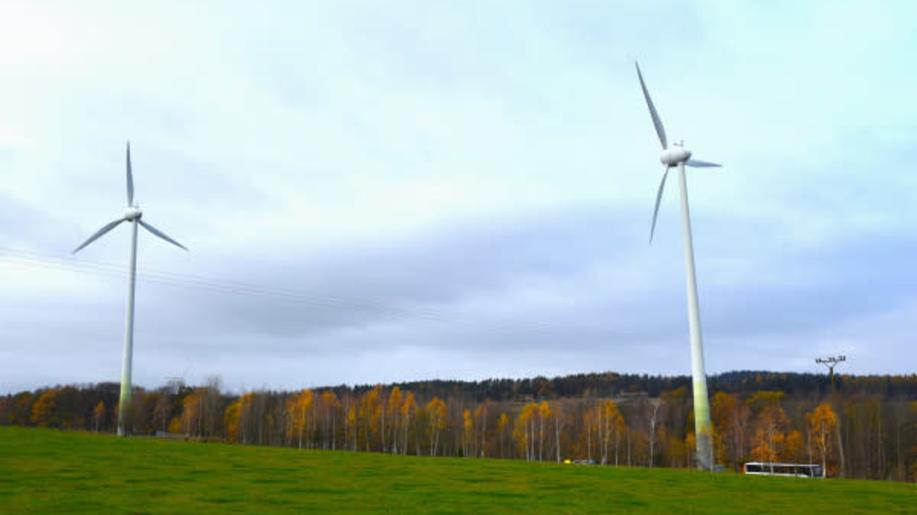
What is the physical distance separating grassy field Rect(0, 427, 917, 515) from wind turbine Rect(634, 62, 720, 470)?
1509 centimetres

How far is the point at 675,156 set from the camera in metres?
70.9

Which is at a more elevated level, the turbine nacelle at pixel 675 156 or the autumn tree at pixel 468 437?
the turbine nacelle at pixel 675 156

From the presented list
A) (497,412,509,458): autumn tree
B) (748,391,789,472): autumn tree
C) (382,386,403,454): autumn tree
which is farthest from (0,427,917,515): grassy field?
(497,412,509,458): autumn tree

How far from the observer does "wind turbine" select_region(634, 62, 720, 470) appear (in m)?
56.9

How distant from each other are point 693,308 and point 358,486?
37084mm

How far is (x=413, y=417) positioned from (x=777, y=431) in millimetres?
59622

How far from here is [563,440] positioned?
132750 mm

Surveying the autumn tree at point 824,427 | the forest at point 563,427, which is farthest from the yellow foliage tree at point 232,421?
the autumn tree at point 824,427

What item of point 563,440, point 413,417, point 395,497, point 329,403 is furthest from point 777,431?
point 395,497

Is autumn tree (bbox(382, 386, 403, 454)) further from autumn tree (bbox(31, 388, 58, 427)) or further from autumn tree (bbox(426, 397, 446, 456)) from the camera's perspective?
autumn tree (bbox(31, 388, 58, 427))

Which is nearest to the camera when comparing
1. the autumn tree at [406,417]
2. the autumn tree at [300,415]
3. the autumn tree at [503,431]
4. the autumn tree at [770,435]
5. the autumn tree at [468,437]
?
the autumn tree at [770,435]

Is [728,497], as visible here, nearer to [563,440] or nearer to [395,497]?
[395,497]

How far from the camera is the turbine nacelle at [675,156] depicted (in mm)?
70750

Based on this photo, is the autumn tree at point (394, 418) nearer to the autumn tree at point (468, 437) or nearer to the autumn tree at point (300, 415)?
the autumn tree at point (468, 437)
